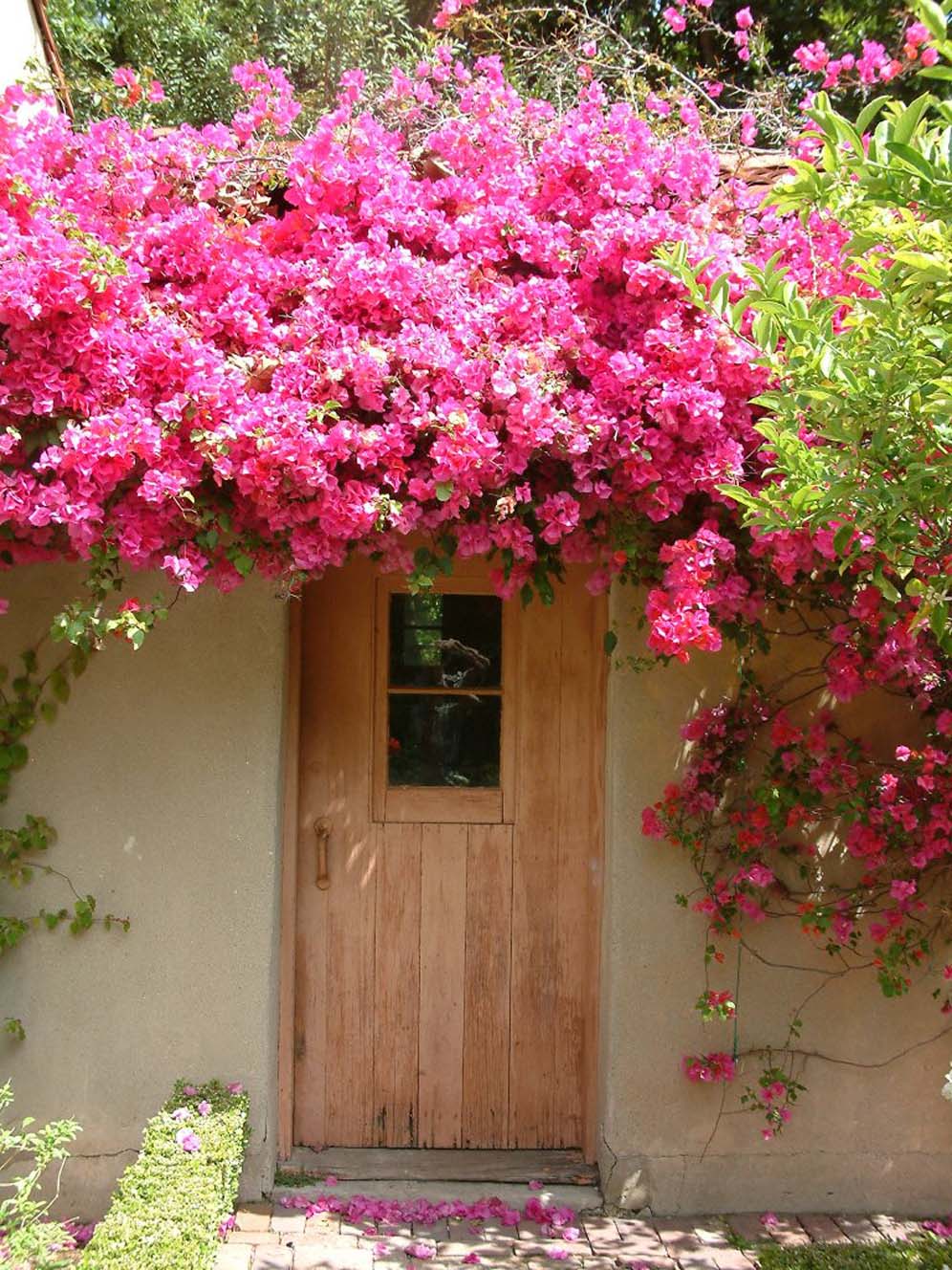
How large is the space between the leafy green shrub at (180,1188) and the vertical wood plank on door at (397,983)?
0.65m

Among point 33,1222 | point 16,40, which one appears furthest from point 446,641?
point 16,40

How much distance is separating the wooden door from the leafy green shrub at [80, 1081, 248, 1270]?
65cm

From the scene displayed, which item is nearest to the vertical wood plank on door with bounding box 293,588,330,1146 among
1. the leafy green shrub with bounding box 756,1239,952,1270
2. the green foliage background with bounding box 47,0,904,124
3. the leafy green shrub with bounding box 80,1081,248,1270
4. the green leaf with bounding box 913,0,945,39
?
the leafy green shrub with bounding box 80,1081,248,1270

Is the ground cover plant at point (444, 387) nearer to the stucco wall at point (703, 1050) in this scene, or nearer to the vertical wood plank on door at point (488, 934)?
the stucco wall at point (703, 1050)

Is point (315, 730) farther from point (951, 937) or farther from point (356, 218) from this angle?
point (951, 937)

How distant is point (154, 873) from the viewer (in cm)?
369

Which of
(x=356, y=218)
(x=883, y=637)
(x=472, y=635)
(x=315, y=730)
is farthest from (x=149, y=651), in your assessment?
(x=883, y=637)

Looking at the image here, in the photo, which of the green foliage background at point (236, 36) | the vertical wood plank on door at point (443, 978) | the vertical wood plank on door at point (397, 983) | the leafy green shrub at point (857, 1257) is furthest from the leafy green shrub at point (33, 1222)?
the green foliage background at point (236, 36)

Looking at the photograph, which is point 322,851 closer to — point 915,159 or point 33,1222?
point 33,1222

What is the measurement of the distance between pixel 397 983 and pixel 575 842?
83cm

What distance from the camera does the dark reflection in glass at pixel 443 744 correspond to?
4145 millimetres

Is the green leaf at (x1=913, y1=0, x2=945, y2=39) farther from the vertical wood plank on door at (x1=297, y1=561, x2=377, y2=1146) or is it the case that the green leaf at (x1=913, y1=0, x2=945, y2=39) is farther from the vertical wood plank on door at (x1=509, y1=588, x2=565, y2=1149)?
the vertical wood plank on door at (x1=297, y1=561, x2=377, y2=1146)

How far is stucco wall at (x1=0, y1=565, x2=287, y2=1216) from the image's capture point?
12.0 ft

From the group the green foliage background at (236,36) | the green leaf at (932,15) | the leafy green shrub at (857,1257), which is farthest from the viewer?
the green foliage background at (236,36)
